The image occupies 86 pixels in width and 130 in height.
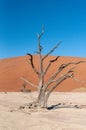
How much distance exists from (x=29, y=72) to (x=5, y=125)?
44883 mm

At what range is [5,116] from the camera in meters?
10.1

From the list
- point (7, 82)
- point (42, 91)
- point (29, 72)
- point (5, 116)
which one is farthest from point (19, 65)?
point (5, 116)

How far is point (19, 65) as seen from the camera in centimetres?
6069

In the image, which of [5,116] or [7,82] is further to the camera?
[7,82]

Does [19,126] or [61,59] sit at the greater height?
[61,59]

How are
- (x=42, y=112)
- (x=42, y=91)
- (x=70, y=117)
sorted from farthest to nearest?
(x=42, y=91) < (x=42, y=112) < (x=70, y=117)

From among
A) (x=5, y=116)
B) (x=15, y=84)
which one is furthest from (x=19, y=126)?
(x=15, y=84)

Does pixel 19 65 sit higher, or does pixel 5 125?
pixel 19 65

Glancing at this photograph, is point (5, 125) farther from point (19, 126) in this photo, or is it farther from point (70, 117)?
point (70, 117)

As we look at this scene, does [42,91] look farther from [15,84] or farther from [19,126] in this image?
[15,84]

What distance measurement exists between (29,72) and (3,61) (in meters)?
16.9

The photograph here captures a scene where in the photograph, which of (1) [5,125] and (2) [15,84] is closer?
(1) [5,125]

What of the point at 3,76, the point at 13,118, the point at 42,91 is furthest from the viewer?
the point at 3,76

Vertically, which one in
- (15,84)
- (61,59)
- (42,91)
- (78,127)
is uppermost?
(61,59)
